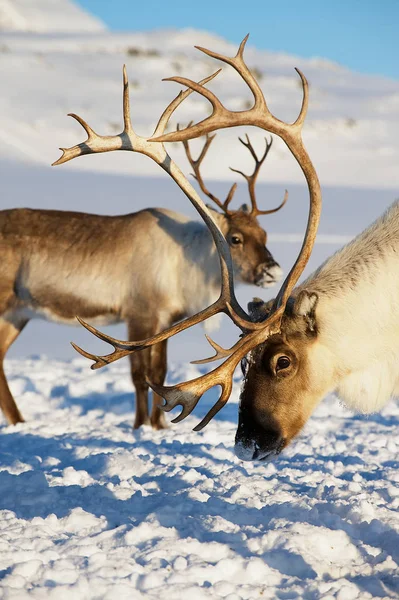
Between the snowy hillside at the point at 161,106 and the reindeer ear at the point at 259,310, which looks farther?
the snowy hillside at the point at 161,106

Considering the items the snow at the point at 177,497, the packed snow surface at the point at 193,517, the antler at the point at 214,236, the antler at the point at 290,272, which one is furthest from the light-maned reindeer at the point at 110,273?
the antler at the point at 290,272

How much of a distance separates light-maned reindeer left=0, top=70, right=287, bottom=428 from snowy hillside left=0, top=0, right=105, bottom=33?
160 feet

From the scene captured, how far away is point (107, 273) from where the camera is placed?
749 centimetres

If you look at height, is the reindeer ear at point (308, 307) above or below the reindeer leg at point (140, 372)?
above

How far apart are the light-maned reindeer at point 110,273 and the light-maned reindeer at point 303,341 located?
3164 mm

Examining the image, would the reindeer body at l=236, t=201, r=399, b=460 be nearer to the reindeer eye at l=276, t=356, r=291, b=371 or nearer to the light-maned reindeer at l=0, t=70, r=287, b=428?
the reindeer eye at l=276, t=356, r=291, b=371

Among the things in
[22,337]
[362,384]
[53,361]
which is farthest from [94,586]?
[22,337]

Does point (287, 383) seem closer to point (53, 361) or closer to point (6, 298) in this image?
point (6, 298)

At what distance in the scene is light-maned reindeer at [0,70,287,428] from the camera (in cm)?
740

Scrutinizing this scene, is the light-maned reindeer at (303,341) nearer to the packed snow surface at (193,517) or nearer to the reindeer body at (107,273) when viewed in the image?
the packed snow surface at (193,517)

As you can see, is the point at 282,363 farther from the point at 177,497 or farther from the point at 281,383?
the point at 177,497

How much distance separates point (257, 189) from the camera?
22172 mm

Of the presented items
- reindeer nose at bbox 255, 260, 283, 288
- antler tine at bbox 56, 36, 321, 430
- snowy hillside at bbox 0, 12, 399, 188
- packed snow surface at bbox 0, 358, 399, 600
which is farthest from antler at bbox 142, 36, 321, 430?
snowy hillside at bbox 0, 12, 399, 188

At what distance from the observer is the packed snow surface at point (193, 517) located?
345cm
